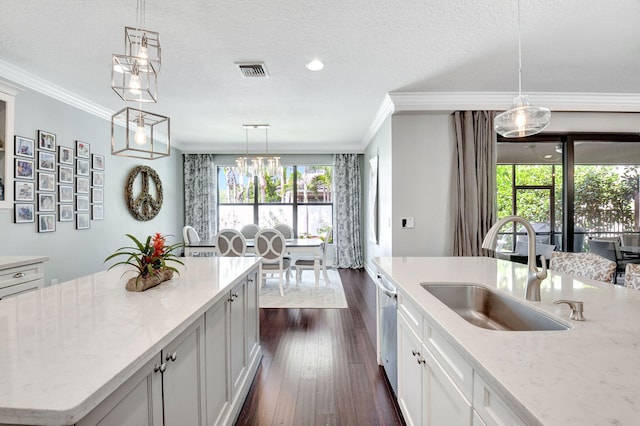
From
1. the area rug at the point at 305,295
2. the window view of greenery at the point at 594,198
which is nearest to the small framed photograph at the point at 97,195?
the area rug at the point at 305,295

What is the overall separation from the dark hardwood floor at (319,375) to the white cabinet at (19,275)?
194 cm

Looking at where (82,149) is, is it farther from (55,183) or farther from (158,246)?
(158,246)

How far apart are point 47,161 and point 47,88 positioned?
78 centimetres

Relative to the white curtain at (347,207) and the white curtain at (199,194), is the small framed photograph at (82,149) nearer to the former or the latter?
the white curtain at (199,194)

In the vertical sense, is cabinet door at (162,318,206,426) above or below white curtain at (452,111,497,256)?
below

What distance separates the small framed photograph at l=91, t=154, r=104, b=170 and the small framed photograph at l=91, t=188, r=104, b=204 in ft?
0.96

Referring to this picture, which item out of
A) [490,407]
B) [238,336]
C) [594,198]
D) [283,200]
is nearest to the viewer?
[490,407]

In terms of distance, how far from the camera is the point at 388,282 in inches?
79.8

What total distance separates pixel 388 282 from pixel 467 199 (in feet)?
7.22

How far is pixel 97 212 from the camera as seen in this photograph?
13.5 ft

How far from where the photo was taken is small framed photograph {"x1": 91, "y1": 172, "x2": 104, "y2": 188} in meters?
4.05

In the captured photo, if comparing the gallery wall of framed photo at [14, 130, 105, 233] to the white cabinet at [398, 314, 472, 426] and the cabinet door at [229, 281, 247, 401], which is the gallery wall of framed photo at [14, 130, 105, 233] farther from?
the white cabinet at [398, 314, 472, 426]

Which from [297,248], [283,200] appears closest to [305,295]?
[297,248]

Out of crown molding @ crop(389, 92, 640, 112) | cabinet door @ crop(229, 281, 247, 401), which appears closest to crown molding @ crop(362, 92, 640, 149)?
crown molding @ crop(389, 92, 640, 112)
